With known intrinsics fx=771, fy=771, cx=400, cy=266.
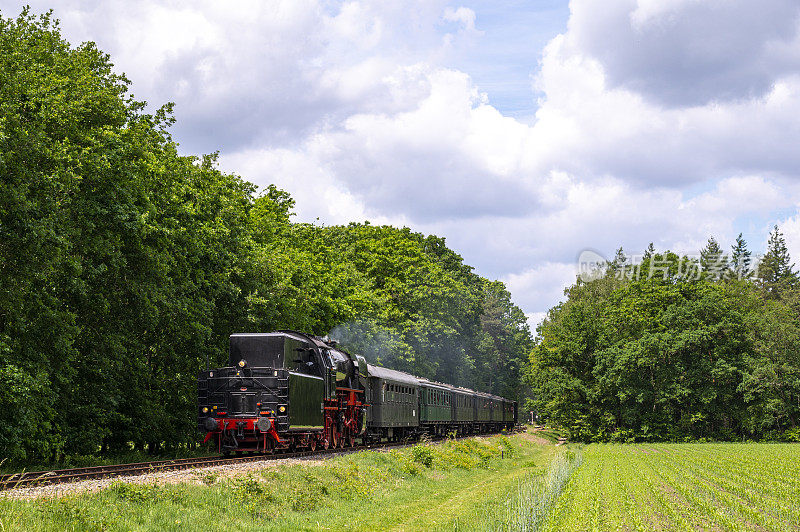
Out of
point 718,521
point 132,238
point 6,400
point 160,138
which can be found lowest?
point 718,521

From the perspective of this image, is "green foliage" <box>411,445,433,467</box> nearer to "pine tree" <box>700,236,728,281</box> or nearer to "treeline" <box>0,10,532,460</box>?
"treeline" <box>0,10,532,460</box>

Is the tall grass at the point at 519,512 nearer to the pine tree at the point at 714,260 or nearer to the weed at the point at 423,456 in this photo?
the weed at the point at 423,456

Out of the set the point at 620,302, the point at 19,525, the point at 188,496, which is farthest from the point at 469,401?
the point at 19,525

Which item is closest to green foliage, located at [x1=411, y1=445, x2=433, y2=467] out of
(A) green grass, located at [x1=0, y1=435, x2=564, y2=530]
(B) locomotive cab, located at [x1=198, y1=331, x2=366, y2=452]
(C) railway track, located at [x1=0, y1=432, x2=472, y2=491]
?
(A) green grass, located at [x1=0, y1=435, x2=564, y2=530]

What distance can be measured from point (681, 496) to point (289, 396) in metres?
13.6

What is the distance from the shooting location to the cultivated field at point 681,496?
19.3m

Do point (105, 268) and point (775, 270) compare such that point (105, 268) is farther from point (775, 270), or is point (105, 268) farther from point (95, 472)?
point (775, 270)

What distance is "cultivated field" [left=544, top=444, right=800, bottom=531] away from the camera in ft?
63.2

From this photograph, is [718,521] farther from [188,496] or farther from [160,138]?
[160,138]

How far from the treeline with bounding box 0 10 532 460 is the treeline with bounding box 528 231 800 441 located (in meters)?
31.2

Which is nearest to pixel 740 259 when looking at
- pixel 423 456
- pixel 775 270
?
pixel 775 270

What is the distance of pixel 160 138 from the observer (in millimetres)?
37031

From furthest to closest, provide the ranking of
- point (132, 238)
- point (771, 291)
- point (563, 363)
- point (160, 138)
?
1. point (771, 291)
2. point (563, 363)
3. point (160, 138)
4. point (132, 238)

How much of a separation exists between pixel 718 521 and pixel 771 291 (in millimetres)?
107369
